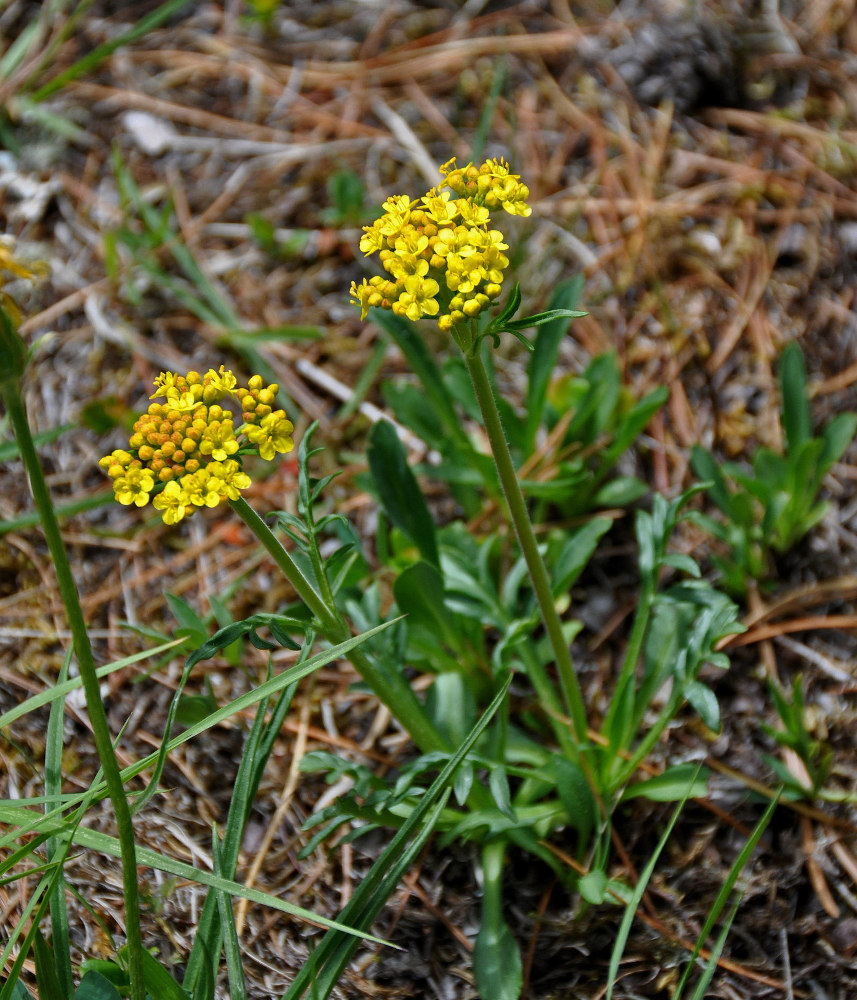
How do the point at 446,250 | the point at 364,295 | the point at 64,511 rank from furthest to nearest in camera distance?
the point at 64,511 → the point at 364,295 → the point at 446,250

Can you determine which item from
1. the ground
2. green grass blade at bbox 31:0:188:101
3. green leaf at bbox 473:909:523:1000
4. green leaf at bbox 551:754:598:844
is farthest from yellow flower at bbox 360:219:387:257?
green grass blade at bbox 31:0:188:101

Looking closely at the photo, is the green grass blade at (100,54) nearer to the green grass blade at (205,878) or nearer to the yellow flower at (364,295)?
the yellow flower at (364,295)

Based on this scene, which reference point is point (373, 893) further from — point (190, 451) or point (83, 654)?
point (190, 451)

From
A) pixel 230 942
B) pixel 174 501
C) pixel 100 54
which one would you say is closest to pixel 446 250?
pixel 174 501

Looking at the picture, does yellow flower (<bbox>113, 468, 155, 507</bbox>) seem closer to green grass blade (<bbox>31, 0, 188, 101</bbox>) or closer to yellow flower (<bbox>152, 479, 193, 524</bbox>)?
yellow flower (<bbox>152, 479, 193, 524</bbox>)

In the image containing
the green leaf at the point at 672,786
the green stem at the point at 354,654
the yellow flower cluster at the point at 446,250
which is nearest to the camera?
the yellow flower cluster at the point at 446,250

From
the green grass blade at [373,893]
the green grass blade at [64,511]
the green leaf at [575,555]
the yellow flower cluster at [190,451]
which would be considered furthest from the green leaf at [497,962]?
the green grass blade at [64,511]
